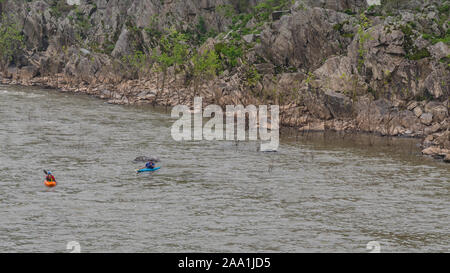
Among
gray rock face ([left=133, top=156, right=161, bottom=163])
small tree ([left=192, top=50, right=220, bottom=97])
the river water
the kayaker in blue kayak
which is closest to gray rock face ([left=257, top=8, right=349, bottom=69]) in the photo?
small tree ([left=192, top=50, right=220, bottom=97])

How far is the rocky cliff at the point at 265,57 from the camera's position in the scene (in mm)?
84125

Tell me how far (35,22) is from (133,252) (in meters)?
129

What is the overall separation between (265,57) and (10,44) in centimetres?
6982

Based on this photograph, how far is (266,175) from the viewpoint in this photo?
5788cm

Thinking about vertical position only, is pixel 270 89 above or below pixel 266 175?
above

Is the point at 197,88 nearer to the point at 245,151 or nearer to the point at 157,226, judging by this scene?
the point at 245,151

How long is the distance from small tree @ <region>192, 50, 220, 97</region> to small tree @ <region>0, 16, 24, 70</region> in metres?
53.1

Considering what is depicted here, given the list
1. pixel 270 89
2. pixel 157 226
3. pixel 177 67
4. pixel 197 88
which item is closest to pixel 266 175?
pixel 157 226

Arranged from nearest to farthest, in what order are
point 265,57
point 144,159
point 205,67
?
1. point 144,159
2. point 265,57
3. point 205,67

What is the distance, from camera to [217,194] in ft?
167

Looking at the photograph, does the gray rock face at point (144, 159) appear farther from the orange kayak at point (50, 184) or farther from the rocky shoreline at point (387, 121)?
the rocky shoreline at point (387, 121)

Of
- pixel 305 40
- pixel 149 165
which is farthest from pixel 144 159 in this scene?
pixel 305 40

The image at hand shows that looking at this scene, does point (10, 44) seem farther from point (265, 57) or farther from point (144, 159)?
point (144, 159)

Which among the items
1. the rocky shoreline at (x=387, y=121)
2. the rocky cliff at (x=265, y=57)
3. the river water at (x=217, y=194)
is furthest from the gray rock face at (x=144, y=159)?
the rocky cliff at (x=265, y=57)
